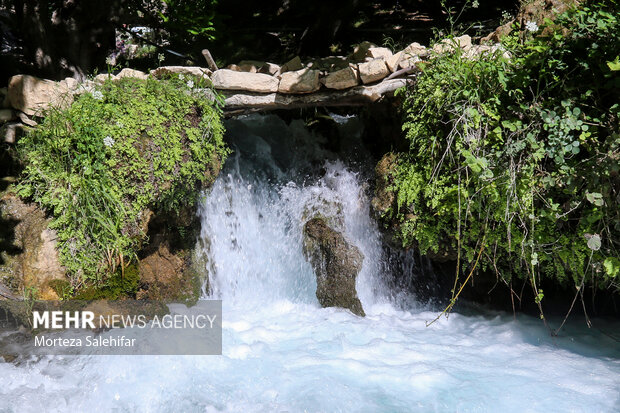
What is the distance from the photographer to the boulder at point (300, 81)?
5137mm

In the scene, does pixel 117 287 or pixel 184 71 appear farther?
pixel 184 71

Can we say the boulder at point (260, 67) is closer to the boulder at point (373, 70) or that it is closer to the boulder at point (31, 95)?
the boulder at point (373, 70)

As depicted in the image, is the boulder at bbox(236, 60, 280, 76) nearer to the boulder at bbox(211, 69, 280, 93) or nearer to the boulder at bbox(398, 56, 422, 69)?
the boulder at bbox(211, 69, 280, 93)

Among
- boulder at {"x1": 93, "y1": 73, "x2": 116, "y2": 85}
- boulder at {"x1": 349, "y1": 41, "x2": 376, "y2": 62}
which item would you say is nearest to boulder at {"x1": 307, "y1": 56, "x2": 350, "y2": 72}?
boulder at {"x1": 349, "y1": 41, "x2": 376, "y2": 62}

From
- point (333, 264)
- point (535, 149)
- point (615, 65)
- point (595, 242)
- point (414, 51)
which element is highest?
point (414, 51)

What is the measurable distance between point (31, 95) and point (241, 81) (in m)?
2.20

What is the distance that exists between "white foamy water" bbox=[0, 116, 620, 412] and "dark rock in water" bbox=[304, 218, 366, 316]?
0.13 metres

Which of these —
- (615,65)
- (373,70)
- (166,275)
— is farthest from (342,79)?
(166,275)

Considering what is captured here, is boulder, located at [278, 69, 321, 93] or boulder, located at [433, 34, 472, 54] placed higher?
boulder, located at [433, 34, 472, 54]

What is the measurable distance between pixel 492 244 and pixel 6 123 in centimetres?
505

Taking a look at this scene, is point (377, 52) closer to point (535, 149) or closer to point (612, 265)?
point (535, 149)

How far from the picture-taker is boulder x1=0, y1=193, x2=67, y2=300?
163 inches

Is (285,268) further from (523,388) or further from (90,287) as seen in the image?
(523,388)

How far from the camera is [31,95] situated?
480cm
